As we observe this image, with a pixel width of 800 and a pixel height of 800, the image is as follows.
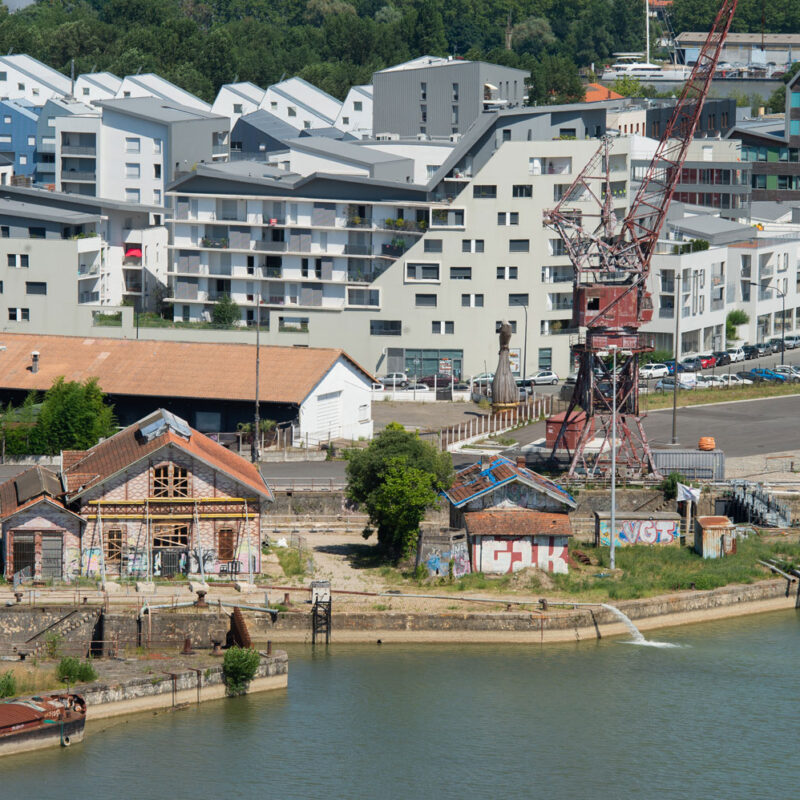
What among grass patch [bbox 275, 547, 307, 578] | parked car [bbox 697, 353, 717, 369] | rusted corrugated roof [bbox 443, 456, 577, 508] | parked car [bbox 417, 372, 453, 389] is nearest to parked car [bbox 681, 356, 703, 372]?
parked car [bbox 697, 353, 717, 369]

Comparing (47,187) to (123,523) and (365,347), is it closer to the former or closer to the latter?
(365,347)

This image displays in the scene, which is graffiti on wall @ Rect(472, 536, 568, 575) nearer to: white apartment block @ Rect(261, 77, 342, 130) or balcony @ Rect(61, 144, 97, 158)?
balcony @ Rect(61, 144, 97, 158)

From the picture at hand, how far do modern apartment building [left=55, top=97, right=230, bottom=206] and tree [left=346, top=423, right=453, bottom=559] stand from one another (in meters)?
48.4

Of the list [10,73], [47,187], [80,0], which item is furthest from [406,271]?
[80,0]

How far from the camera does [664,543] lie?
51.2 m

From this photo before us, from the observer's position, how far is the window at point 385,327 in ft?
261

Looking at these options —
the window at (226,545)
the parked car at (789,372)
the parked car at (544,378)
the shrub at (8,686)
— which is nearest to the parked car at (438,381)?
the parked car at (544,378)

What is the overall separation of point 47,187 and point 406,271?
30.1 m

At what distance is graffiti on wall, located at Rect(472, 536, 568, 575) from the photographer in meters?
47.1

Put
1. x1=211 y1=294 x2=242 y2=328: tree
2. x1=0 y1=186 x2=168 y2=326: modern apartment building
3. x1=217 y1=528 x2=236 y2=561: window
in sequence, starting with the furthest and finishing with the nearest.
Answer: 1. x1=211 y1=294 x2=242 y2=328: tree
2. x1=0 y1=186 x2=168 y2=326: modern apartment building
3. x1=217 y1=528 x2=236 y2=561: window

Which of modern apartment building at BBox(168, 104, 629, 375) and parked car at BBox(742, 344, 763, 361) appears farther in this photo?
parked car at BBox(742, 344, 763, 361)

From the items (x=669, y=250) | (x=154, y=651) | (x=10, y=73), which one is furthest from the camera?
(x=10, y=73)

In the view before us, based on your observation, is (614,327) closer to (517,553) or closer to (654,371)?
(517,553)

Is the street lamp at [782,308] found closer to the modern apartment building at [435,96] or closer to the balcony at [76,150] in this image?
the modern apartment building at [435,96]
